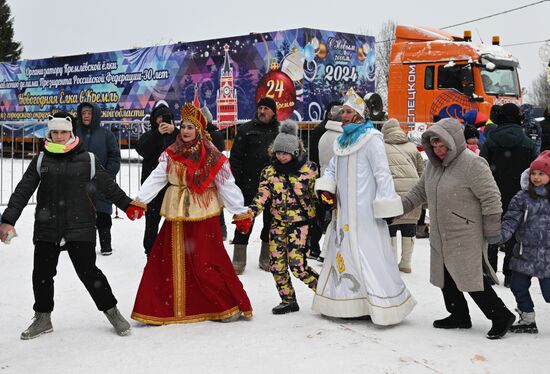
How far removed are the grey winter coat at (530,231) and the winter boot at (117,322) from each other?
9.64ft

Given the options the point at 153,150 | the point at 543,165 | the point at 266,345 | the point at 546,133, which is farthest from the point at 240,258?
the point at 546,133

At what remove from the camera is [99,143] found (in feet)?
29.9

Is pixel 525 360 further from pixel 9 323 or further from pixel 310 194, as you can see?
pixel 9 323

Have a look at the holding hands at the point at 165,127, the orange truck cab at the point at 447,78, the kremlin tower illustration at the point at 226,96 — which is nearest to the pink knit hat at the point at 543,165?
the holding hands at the point at 165,127

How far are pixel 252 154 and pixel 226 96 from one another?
498 inches

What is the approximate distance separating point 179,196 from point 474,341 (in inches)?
100

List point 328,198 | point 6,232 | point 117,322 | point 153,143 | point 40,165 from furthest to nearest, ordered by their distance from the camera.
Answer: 1. point 153,143
2. point 328,198
3. point 117,322
4. point 40,165
5. point 6,232

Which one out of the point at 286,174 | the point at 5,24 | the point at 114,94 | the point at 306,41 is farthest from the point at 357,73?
the point at 5,24

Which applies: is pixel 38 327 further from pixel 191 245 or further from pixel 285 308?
pixel 285 308

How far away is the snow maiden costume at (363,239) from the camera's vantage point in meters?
5.80

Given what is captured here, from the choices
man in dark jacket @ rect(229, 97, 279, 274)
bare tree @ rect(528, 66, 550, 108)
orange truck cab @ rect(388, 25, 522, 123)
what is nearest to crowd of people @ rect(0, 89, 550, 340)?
man in dark jacket @ rect(229, 97, 279, 274)

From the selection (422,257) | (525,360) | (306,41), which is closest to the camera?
(525,360)

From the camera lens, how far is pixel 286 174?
21.2 feet

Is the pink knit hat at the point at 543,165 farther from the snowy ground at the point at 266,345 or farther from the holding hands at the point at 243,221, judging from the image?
the holding hands at the point at 243,221
